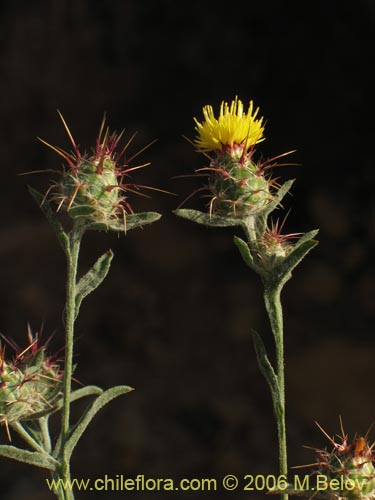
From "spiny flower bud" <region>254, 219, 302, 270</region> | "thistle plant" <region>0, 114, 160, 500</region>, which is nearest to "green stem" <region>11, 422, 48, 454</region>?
"thistle plant" <region>0, 114, 160, 500</region>

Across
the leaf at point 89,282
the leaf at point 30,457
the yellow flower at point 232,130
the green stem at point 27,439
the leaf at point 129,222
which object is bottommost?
the leaf at point 30,457

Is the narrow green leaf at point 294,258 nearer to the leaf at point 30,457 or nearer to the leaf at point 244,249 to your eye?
the leaf at point 244,249

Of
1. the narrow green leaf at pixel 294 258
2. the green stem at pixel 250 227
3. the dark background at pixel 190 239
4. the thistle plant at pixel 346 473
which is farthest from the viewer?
the dark background at pixel 190 239

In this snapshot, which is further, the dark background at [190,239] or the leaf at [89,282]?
the dark background at [190,239]

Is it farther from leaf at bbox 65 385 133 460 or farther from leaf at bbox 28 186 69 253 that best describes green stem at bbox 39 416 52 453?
leaf at bbox 28 186 69 253

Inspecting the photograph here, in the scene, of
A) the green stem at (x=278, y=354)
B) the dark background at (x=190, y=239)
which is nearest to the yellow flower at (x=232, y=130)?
the green stem at (x=278, y=354)

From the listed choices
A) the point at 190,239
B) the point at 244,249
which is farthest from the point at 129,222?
the point at 190,239
